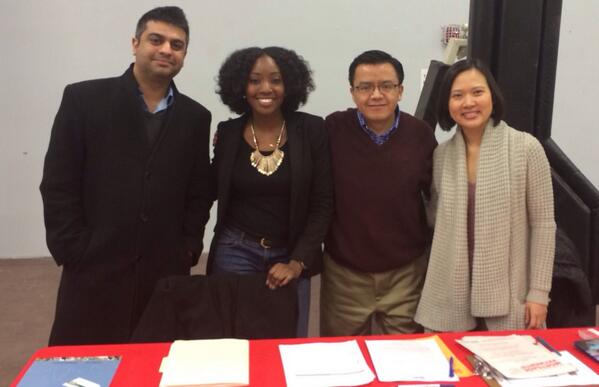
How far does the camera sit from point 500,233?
1.63 m

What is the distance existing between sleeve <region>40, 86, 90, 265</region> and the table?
0.43 metres

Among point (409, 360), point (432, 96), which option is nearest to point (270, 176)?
point (409, 360)

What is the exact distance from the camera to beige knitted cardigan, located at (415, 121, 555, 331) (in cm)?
163

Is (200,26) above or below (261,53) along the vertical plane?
above

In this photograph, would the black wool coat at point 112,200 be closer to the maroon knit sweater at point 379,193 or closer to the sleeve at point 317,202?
the sleeve at point 317,202

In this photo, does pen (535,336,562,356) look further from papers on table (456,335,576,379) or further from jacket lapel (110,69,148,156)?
jacket lapel (110,69,148,156)

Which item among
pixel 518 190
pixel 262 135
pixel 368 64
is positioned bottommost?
pixel 518 190

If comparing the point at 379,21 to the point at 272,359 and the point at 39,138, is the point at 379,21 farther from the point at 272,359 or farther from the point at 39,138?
the point at 272,359

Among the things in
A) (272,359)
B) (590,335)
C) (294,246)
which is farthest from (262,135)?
(590,335)

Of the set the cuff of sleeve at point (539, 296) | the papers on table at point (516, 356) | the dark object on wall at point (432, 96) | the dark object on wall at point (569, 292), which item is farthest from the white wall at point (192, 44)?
the papers on table at point (516, 356)

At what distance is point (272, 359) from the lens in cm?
133

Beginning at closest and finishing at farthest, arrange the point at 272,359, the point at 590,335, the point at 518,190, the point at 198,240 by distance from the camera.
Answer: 1. the point at 272,359
2. the point at 590,335
3. the point at 518,190
4. the point at 198,240

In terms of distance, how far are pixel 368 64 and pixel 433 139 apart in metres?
0.33

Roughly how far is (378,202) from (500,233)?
0.37 meters
